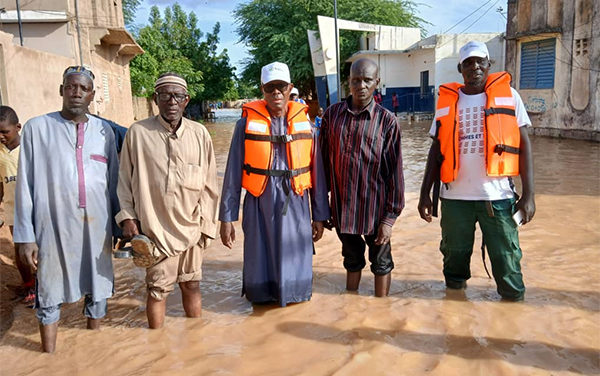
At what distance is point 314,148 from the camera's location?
3.85 m

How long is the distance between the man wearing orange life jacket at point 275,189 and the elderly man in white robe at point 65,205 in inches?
35.9

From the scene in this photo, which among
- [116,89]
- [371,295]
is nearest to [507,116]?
[371,295]

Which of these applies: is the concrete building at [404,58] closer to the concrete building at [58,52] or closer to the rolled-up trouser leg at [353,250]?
the concrete building at [58,52]

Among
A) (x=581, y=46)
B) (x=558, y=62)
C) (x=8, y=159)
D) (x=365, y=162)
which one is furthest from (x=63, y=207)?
(x=558, y=62)

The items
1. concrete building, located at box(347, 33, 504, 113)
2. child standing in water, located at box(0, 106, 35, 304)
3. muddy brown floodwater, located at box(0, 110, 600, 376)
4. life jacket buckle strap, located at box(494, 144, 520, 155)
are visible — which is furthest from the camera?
concrete building, located at box(347, 33, 504, 113)

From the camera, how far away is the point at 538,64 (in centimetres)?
1644

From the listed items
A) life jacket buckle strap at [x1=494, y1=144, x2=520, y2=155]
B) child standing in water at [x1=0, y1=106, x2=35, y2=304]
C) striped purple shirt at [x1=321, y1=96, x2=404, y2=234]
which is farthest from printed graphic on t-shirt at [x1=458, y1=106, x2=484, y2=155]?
child standing in water at [x1=0, y1=106, x2=35, y2=304]

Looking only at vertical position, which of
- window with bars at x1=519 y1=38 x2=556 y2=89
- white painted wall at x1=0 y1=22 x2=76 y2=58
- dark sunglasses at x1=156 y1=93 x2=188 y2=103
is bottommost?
dark sunglasses at x1=156 y1=93 x2=188 y2=103

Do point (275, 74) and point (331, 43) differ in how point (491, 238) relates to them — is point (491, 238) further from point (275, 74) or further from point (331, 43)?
point (331, 43)

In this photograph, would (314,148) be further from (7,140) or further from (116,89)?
(116,89)

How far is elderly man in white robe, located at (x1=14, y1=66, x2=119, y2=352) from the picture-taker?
10.4ft

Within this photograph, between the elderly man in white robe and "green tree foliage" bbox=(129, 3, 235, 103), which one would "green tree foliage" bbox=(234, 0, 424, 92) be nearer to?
"green tree foliage" bbox=(129, 3, 235, 103)

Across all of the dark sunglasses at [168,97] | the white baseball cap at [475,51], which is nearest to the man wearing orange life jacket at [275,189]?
the dark sunglasses at [168,97]

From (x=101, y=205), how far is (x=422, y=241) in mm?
3680
